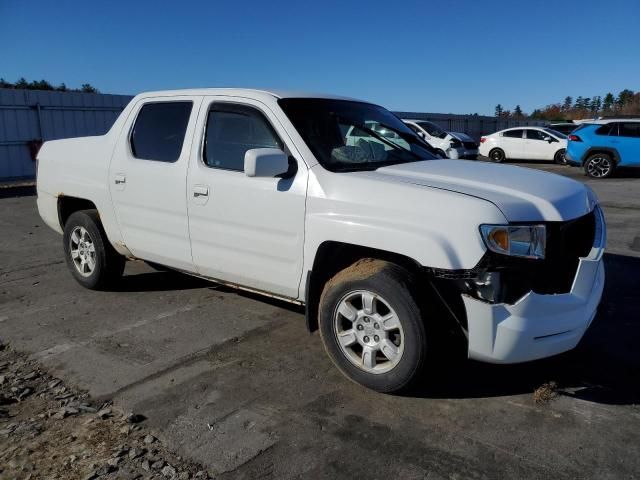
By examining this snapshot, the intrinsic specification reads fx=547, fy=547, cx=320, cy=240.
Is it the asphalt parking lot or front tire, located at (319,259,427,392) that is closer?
the asphalt parking lot

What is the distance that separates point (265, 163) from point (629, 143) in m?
16.2

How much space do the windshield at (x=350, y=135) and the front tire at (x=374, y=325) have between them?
0.81 m

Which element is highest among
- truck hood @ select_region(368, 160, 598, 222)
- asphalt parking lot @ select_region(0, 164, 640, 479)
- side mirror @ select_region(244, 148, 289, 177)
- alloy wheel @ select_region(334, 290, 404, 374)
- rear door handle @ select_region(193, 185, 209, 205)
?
side mirror @ select_region(244, 148, 289, 177)

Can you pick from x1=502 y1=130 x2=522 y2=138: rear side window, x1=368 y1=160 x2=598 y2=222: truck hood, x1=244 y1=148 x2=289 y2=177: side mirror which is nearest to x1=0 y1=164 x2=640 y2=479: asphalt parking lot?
x1=368 y1=160 x2=598 y2=222: truck hood

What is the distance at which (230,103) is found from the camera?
163 inches

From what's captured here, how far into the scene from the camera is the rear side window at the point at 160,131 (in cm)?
442

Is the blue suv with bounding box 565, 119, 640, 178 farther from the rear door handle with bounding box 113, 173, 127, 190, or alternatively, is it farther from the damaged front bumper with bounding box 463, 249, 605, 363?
the rear door handle with bounding box 113, 173, 127, 190

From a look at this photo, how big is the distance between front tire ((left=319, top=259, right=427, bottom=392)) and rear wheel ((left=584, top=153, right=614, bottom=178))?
628 inches

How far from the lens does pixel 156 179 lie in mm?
4426

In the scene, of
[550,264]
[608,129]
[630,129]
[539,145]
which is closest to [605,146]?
[608,129]

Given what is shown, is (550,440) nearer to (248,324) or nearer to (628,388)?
(628,388)

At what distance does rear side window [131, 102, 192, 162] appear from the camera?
4.42 metres

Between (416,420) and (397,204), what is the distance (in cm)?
123

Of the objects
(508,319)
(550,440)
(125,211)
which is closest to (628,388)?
(550,440)
